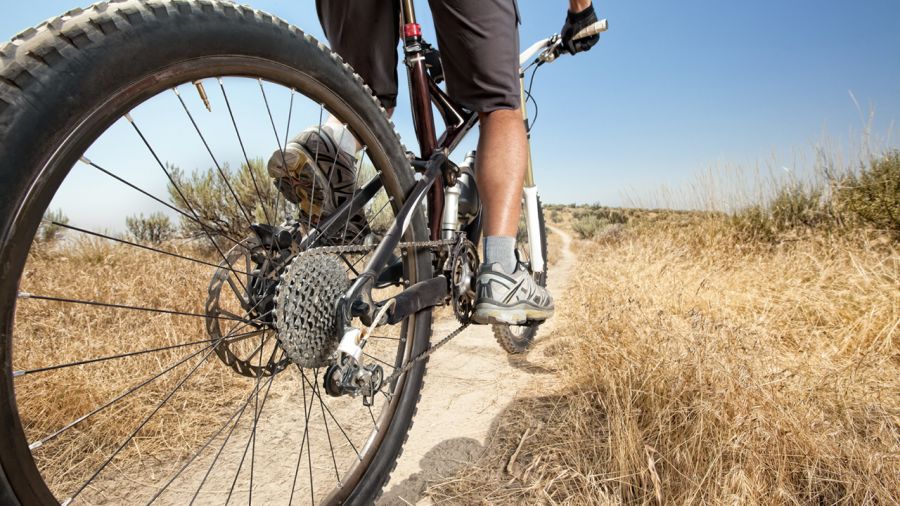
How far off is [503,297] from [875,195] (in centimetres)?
483

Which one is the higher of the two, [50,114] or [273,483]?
[50,114]

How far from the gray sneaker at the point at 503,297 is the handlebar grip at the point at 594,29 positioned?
115 cm

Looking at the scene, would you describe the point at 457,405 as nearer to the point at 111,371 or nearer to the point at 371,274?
the point at 371,274

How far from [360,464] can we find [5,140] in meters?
1.12

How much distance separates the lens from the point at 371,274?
1.20 m

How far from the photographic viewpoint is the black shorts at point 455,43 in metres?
1.53

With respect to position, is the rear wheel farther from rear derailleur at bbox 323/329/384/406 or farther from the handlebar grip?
the handlebar grip

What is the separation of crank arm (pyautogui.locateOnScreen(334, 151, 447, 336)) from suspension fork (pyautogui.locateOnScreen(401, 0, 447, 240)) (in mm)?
185

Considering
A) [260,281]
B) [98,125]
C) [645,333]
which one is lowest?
[645,333]

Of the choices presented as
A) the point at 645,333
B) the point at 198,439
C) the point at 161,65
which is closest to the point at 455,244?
the point at 645,333

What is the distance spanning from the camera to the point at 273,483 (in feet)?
5.48

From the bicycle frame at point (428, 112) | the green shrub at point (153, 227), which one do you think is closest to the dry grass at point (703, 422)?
the bicycle frame at point (428, 112)

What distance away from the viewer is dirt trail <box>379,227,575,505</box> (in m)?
1.68

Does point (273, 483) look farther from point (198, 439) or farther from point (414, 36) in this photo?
point (414, 36)
